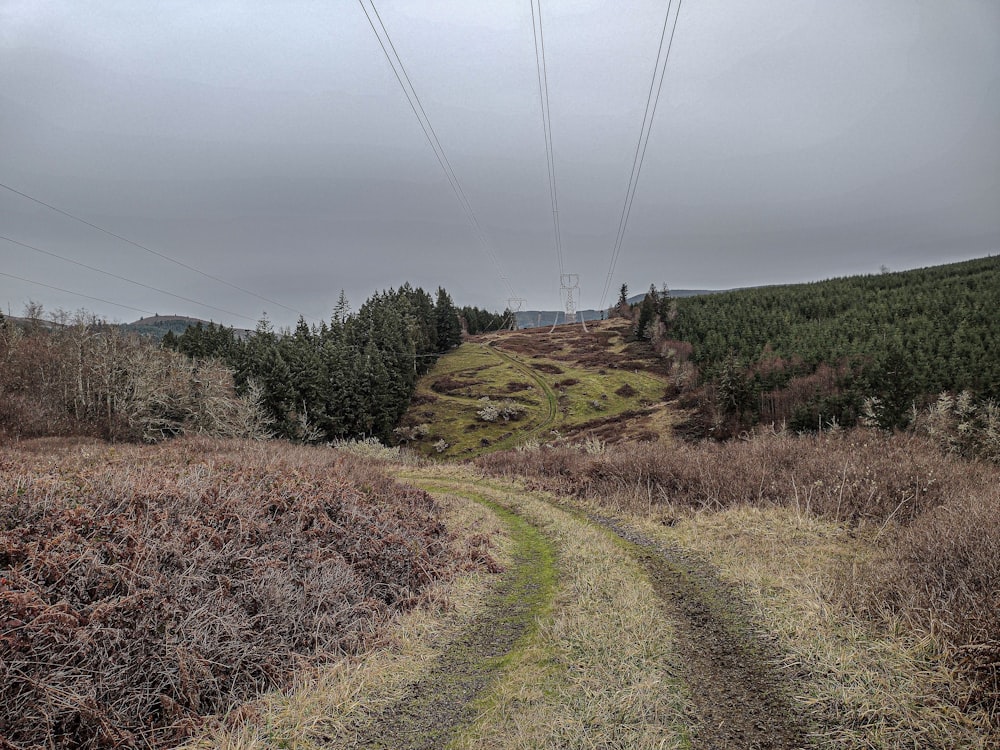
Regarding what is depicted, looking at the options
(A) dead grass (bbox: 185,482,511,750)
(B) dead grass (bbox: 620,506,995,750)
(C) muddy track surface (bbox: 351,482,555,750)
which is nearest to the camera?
(B) dead grass (bbox: 620,506,995,750)

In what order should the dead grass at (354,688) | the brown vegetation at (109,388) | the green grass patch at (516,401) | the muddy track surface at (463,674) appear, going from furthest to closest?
1. the green grass patch at (516,401)
2. the brown vegetation at (109,388)
3. the muddy track surface at (463,674)
4. the dead grass at (354,688)

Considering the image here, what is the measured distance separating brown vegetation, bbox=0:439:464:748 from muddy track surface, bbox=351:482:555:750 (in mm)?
1488

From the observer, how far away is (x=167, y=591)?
641 centimetres

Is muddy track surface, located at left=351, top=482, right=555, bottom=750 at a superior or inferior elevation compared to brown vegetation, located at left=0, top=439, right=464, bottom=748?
inferior

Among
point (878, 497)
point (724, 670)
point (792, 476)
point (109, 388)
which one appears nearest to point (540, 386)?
point (109, 388)

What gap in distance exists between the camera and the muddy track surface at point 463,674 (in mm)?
5555

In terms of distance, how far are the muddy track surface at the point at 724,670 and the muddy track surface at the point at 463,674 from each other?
2554 mm

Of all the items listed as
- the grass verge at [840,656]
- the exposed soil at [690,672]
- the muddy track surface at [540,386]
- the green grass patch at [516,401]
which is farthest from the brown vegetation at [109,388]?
the muddy track surface at [540,386]

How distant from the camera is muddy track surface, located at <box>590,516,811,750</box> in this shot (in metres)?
5.10

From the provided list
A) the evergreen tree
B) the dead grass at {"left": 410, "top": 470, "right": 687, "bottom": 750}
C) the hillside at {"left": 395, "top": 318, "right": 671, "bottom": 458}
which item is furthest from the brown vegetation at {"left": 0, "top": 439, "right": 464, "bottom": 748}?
the evergreen tree

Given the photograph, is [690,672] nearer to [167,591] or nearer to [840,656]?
[840,656]

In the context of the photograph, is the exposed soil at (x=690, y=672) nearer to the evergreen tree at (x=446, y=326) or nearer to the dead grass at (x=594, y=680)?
the dead grass at (x=594, y=680)

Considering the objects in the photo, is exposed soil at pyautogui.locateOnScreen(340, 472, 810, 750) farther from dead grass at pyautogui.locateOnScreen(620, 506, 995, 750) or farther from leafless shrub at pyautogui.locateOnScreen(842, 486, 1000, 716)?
leafless shrub at pyautogui.locateOnScreen(842, 486, 1000, 716)

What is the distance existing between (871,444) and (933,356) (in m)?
81.4
